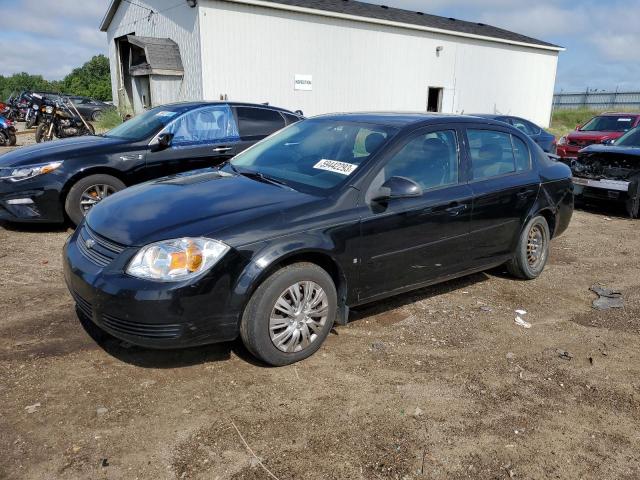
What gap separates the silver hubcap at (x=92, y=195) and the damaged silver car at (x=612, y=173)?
291 inches

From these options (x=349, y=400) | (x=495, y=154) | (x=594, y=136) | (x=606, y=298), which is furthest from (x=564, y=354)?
(x=594, y=136)

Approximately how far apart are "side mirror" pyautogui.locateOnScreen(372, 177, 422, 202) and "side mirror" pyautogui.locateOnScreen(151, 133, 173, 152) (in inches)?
149

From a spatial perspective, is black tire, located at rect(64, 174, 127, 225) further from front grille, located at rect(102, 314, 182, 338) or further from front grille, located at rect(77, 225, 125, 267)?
front grille, located at rect(102, 314, 182, 338)

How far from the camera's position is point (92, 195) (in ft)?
21.2

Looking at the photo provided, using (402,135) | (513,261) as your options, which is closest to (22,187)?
(402,135)

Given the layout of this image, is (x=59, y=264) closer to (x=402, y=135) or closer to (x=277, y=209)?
(x=277, y=209)

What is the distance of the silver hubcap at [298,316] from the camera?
3461 millimetres

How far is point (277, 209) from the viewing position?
3525 millimetres

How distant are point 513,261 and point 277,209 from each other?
288 cm

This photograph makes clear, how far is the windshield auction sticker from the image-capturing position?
155 inches

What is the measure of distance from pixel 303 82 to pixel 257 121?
1305 cm

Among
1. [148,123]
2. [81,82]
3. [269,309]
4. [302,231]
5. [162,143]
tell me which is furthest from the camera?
[81,82]

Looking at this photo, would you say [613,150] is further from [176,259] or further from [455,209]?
[176,259]

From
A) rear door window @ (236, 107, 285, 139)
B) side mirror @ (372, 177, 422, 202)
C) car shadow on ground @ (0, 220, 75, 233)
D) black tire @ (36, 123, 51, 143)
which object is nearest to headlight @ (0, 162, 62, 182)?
car shadow on ground @ (0, 220, 75, 233)
